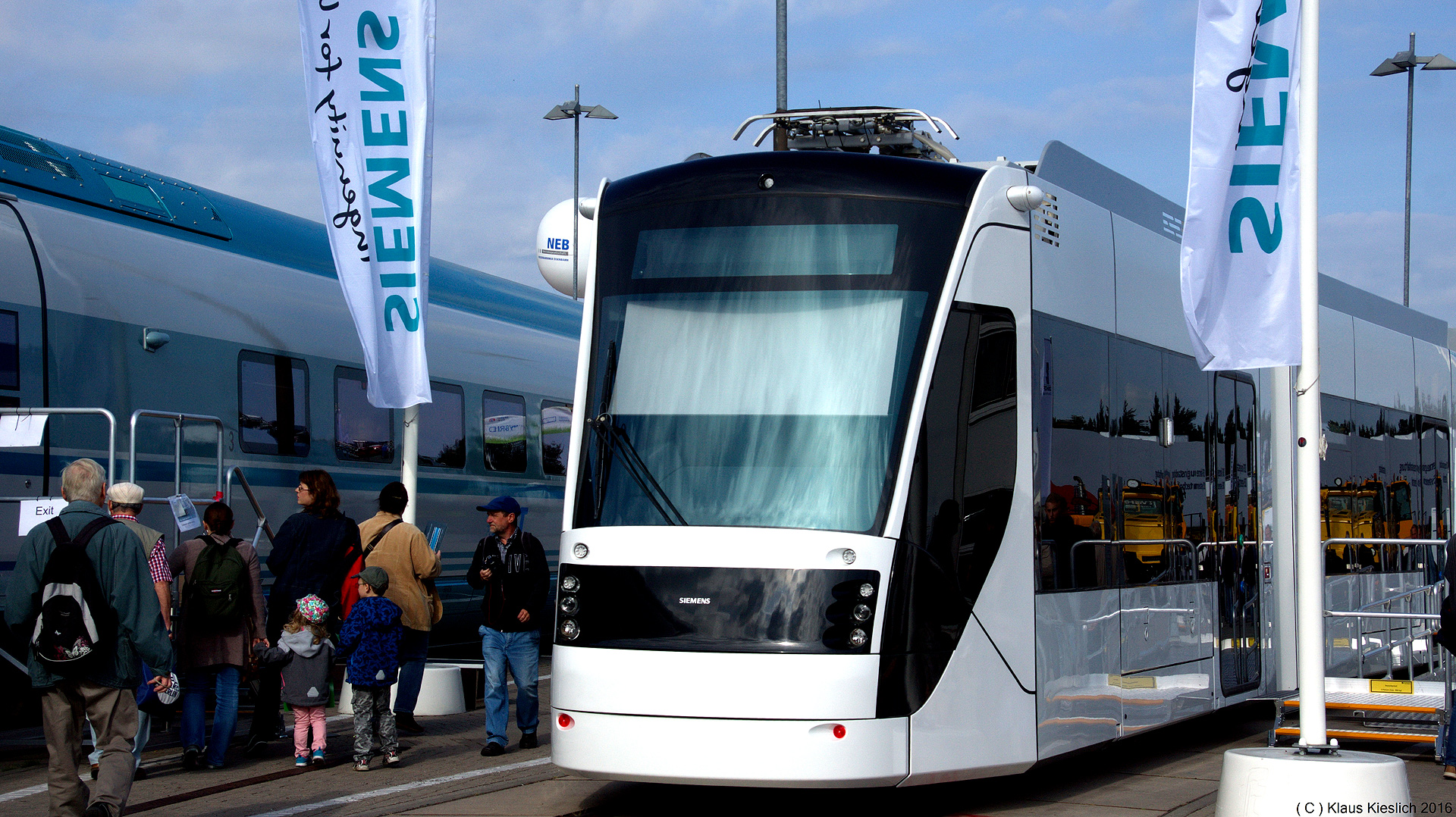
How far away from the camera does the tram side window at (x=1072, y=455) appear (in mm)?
8383

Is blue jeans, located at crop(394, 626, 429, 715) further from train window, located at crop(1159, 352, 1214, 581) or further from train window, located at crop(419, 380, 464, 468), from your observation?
train window, located at crop(1159, 352, 1214, 581)

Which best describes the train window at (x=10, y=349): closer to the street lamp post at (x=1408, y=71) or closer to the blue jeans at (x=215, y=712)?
the blue jeans at (x=215, y=712)

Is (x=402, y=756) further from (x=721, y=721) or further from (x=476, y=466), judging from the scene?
(x=476, y=466)

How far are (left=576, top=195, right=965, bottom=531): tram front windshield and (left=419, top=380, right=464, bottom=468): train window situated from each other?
297 inches

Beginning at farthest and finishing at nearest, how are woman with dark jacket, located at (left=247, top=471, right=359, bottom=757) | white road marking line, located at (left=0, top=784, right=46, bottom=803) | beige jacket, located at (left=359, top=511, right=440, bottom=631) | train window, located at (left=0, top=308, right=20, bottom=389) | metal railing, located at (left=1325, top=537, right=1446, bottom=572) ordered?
1. metal railing, located at (left=1325, top=537, right=1446, bottom=572)
2. beige jacket, located at (left=359, top=511, right=440, bottom=631)
3. woman with dark jacket, located at (left=247, top=471, right=359, bottom=757)
4. train window, located at (left=0, top=308, right=20, bottom=389)
5. white road marking line, located at (left=0, top=784, right=46, bottom=803)

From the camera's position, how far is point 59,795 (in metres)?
6.90

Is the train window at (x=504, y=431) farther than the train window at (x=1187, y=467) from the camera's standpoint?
Yes

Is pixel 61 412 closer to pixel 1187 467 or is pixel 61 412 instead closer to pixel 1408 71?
pixel 1187 467

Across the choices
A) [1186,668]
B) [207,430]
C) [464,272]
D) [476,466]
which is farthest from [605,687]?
[464,272]

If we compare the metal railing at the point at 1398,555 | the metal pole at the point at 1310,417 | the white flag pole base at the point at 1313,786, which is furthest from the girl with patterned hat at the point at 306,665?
the metal railing at the point at 1398,555

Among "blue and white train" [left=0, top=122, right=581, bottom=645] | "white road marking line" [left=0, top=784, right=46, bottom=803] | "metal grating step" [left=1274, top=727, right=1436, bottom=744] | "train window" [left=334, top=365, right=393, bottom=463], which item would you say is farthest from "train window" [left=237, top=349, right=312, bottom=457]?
"metal grating step" [left=1274, top=727, right=1436, bottom=744]

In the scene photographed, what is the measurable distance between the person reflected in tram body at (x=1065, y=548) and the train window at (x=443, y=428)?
7929 mm

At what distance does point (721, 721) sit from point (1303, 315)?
3297mm

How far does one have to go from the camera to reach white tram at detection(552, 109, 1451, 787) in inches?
285
